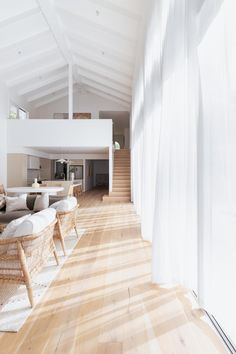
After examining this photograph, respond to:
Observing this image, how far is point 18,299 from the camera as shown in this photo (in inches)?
98.0

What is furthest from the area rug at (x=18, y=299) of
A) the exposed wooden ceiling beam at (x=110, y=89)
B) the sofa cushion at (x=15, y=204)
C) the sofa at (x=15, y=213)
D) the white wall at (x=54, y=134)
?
the exposed wooden ceiling beam at (x=110, y=89)

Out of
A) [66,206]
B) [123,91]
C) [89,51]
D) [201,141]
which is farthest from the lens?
[123,91]

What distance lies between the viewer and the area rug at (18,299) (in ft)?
6.94

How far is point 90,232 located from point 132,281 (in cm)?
235

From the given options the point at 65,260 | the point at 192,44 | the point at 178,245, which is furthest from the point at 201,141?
the point at 65,260

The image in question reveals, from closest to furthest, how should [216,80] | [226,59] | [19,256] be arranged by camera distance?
[226,59] < [216,80] < [19,256]

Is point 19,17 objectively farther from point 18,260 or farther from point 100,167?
point 100,167

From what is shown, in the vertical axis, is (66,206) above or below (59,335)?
above

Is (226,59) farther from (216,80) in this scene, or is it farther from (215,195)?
(215,195)

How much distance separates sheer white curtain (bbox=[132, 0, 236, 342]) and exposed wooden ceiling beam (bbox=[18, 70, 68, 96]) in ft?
31.7

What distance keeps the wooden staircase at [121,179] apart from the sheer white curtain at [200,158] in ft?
25.4

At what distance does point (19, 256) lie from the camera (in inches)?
89.4

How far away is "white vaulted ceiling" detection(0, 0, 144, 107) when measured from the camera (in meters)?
5.96

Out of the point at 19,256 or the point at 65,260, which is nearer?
the point at 19,256
